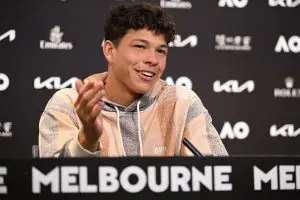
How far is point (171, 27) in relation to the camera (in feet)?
5.77

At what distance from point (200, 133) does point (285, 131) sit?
1893 millimetres

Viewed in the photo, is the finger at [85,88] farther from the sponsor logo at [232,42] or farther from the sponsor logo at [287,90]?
the sponsor logo at [287,90]

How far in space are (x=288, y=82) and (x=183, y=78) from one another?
2.26 feet

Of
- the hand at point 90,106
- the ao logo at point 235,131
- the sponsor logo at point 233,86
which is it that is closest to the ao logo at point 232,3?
the sponsor logo at point 233,86

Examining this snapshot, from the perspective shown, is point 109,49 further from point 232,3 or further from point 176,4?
point 232,3

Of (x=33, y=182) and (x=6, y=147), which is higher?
(x=33, y=182)

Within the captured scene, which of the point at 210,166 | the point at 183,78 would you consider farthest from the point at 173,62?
the point at 210,166

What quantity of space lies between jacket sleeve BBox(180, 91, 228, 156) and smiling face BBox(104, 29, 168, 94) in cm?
16

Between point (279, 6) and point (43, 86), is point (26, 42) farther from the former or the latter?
point (279, 6)

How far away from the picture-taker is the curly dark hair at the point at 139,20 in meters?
1.74

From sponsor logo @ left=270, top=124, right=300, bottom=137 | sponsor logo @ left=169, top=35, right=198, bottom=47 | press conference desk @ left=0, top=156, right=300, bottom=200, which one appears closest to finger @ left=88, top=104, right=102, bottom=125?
press conference desk @ left=0, top=156, right=300, bottom=200

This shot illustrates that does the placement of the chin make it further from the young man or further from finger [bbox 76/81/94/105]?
finger [bbox 76/81/94/105]

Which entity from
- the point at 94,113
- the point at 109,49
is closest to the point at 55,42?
the point at 109,49

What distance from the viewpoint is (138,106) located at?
1745 millimetres
